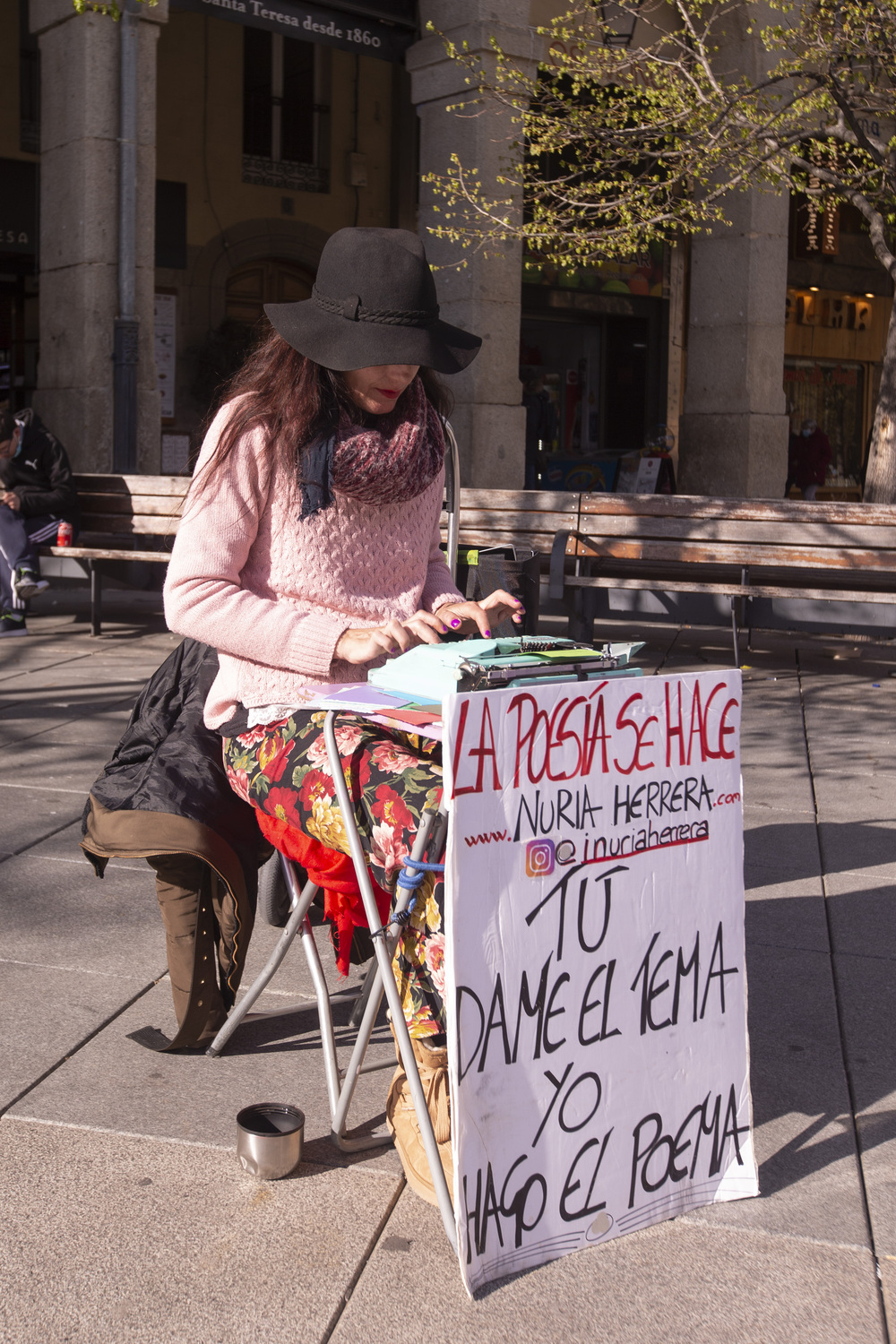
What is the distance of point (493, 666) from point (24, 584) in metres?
7.48

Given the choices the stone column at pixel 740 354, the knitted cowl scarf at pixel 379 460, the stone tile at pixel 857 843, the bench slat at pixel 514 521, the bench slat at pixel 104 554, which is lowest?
the stone tile at pixel 857 843

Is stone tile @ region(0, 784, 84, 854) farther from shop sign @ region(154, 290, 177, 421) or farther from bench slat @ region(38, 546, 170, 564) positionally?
shop sign @ region(154, 290, 177, 421)

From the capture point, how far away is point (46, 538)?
9562 mm

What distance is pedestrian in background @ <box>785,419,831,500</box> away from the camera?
68.8ft

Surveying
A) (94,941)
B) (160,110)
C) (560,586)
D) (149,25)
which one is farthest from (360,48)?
(94,941)

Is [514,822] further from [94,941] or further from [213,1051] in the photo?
[94,941]

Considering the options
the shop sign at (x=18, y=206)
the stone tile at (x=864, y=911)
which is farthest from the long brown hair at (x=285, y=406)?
the shop sign at (x=18, y=206)

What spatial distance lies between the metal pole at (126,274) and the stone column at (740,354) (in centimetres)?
596

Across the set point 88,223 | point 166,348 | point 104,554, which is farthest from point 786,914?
point 166,348

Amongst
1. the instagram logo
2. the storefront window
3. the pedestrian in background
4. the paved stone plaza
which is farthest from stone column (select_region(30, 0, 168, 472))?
the storefront window

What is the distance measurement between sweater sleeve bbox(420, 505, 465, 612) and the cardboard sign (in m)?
0.89

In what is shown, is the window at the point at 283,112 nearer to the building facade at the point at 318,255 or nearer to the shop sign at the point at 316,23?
the building facade at the point at 318,255

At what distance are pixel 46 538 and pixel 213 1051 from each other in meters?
7.05

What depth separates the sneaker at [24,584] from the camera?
922 cm
